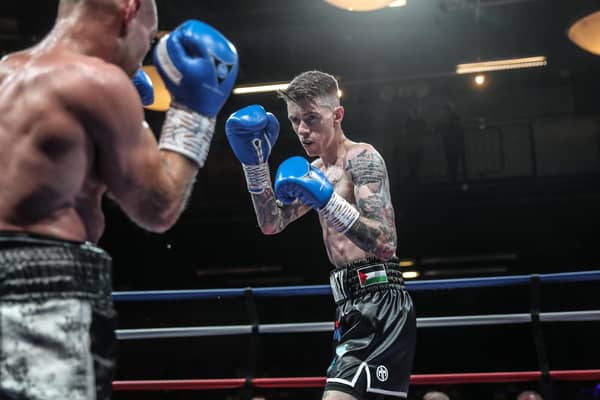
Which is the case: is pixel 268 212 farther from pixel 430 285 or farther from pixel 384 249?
pixel 430 285

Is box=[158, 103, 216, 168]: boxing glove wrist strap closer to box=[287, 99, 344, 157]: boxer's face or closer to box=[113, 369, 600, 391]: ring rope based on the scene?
box=[287, 99, 344, 157]: boxer's face

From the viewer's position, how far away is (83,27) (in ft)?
4.23

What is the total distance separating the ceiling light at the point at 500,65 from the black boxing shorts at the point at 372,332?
5.91 metres

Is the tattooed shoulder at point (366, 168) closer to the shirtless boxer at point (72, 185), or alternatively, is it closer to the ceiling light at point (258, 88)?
the shirtless boxer at point (72, 185)

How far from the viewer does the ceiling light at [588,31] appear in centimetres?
395

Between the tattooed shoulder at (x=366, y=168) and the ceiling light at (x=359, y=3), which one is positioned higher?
the ceiling light at (x=359, y=3)

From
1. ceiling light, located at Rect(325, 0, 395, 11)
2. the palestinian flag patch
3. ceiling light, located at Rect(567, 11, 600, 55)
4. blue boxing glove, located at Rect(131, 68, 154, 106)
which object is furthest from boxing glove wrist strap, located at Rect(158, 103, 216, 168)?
ceiling light, located at Rect(567, 11, 600, 55)

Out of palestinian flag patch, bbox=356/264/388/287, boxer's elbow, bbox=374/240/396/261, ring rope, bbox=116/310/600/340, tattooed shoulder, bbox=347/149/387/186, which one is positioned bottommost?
ring rope, bbox=116/310/600/340

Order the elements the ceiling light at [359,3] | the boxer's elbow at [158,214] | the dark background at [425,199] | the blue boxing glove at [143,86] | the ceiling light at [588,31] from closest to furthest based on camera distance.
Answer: the boxer's elbow at [158,214] → the blue boxing glove at [143,86] → the ceiling light at [359,3] → the ceiling light at [588,31] → the dark background at [425,199]

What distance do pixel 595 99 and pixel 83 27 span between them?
842 cm

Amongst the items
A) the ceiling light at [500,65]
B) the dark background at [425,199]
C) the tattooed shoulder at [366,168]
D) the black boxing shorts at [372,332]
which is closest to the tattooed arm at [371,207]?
the tattooed shoulder at [366,168]

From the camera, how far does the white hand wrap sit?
2018mm

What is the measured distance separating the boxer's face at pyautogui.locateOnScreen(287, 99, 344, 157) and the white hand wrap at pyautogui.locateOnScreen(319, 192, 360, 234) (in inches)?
15.1

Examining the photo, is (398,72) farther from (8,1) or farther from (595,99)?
(8,1)
